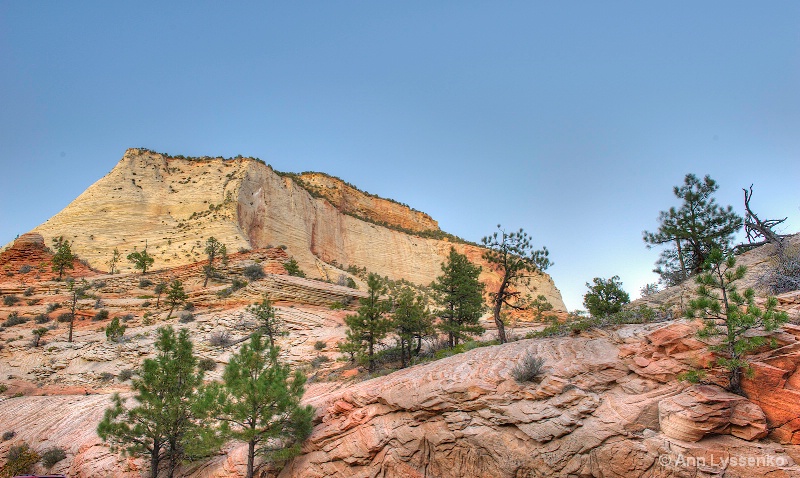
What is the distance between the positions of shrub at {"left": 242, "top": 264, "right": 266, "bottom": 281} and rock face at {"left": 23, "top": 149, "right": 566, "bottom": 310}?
572cm

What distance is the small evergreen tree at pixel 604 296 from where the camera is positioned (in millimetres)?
20391

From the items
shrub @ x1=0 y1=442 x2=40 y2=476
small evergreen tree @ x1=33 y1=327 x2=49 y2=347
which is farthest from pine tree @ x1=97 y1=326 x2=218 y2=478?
small evergreen tree @ x1=33 y1=327 x2=49 y2=347

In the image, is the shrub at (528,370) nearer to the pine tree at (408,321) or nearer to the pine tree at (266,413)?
the pine tree at (266,413)

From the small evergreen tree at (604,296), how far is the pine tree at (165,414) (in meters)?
16.9

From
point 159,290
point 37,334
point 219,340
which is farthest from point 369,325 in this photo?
point 159,290

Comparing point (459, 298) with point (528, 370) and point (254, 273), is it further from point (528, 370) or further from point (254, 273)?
point (254, 273)

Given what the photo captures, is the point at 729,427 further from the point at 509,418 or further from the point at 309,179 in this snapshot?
the point at 309,179

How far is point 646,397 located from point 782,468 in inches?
102

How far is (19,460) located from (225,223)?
1126 inches

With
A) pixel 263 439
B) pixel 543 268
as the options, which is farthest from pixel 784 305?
pixel 263 439

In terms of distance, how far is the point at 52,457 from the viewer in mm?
15742

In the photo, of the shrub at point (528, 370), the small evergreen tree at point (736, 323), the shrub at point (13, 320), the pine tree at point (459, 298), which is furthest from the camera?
the shrub at point (13, 320)

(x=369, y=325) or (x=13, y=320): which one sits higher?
(x=13, y=320)

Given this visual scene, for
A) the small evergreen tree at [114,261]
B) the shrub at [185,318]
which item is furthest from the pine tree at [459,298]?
the small evergreen tree at [114,261]
